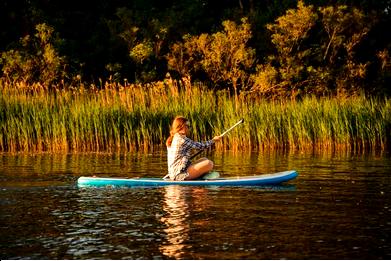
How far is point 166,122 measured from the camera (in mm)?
19766

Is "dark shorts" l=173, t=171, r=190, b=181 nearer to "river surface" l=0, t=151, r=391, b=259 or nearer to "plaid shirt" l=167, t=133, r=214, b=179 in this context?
"plaid shirt" l=167, t=133, r=214, b=179

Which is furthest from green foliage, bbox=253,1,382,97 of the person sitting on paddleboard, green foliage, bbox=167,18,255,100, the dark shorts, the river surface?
the dark shorts

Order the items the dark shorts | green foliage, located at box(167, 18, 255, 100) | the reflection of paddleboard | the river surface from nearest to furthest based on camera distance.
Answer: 1. the river surface
2. the reflection of paddleboard
3. the dark shorts
4. green foliage, located at box(167, 18, 255, 100)

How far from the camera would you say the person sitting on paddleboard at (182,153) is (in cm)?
1253

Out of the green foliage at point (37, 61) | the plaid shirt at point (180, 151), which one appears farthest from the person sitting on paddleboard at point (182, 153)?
the green foliage at point (37, 61)

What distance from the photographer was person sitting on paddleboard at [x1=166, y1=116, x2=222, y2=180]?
41.1 ft

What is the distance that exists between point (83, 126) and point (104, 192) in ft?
22.8

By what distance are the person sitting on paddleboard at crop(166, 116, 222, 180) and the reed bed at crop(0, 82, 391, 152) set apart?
19.5 feet

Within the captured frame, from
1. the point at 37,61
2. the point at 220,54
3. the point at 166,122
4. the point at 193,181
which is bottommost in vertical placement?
the point at 193,181

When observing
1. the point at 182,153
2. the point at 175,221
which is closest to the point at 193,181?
the point at 182,153

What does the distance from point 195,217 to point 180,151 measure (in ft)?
10.8

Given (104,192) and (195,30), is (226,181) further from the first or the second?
(195,30)

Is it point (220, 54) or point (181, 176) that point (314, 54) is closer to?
point (220, 54)

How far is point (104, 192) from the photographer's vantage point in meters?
11.8
